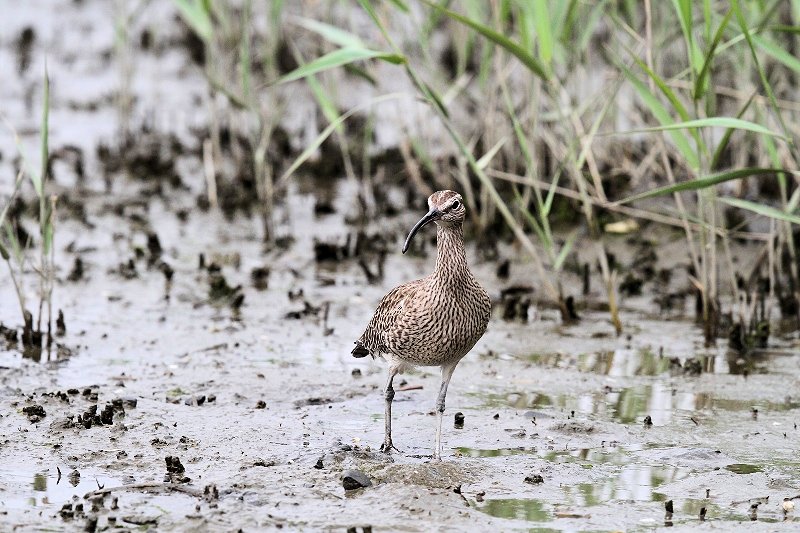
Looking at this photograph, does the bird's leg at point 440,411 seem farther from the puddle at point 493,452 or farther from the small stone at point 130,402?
the small stone at point 130,402

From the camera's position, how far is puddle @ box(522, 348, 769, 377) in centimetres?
716

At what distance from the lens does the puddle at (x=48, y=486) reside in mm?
4902

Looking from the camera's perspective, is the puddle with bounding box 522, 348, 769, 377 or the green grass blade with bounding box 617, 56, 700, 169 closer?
the green grass blade with bounding box 617, 56, 700, 169

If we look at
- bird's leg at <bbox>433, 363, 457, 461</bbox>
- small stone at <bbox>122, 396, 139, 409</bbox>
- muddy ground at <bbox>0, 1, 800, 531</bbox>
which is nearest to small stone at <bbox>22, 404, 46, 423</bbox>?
muddy ground at <bbox>0, 1, 800, 531</bbox>

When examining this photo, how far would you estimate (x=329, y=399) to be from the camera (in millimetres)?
6551

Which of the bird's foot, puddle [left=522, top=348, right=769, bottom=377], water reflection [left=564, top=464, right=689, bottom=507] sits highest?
puddle [left=522, top=348, right=769, bottom=377]

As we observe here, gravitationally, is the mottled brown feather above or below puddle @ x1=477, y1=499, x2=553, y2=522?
above

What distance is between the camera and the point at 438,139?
12.2 metres

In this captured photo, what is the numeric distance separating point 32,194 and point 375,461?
6226 mm

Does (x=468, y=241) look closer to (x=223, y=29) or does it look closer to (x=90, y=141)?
(x=223, y=29)

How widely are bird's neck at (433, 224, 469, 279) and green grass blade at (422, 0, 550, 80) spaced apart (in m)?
1.30

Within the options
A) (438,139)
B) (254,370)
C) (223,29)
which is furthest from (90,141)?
(254,370)

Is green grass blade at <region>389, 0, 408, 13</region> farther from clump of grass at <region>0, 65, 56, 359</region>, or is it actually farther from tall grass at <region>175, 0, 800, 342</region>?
clump of grass at <region>0, 65, 56, 359</region>

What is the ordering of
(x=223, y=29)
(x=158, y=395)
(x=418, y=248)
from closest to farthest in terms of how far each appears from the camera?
(x=158, y=395), (x=418, y=248), (x=223, y=29)
